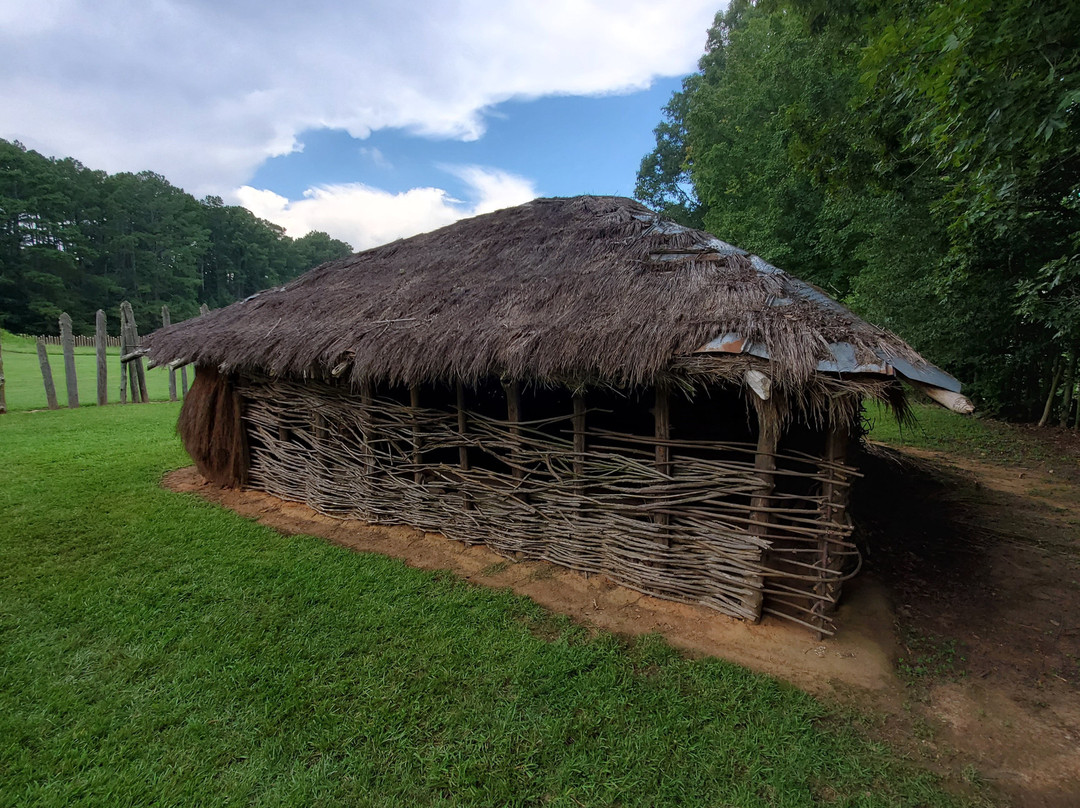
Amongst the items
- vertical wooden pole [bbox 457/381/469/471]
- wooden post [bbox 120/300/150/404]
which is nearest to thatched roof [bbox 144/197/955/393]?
vertical wooden pole [bbox 457/381/469/471]

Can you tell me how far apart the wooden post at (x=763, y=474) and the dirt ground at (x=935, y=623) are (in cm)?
32

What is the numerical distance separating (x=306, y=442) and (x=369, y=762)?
181 inches

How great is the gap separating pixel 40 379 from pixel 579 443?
21644 mm

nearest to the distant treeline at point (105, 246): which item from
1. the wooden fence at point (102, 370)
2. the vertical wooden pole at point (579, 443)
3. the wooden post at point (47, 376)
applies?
the wooden fence at point (102, 370)

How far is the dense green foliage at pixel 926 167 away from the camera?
3623 millimetres

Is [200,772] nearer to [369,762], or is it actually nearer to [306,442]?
[369,762]

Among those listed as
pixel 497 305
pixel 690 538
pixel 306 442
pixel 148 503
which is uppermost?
pixel 497 305

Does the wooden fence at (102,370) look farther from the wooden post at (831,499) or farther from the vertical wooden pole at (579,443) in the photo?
the wooden post at (831,499)

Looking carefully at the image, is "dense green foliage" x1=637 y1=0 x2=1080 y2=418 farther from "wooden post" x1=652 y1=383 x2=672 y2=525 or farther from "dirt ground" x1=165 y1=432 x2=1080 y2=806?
"dirt ground" x1=165 y1=432 x2=1080 y2=806

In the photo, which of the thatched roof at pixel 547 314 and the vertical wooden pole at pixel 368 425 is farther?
the vertical wooden pole at pixel 368 425

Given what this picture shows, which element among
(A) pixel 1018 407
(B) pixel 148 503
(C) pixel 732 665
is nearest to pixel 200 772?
(C) pixel 732 665

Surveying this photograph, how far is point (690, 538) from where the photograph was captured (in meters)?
3.84

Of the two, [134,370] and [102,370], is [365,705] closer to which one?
[102,370]

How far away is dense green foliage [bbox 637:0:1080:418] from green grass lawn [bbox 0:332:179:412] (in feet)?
62.9
